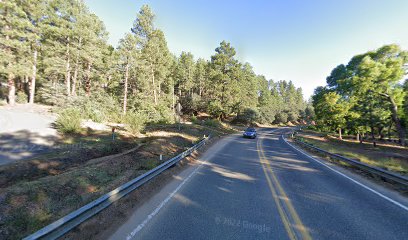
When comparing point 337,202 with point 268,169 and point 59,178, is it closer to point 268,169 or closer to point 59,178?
point 268,169

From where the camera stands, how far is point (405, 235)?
4035mm

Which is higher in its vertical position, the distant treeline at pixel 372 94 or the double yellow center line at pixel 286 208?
the distant treeline at pixel 372 94

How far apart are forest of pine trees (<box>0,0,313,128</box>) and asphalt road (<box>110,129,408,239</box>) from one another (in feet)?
59.2

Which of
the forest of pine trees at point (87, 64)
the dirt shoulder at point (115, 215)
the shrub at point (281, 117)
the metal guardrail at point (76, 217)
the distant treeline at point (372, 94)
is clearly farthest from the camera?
the shrub at point (281, 117)

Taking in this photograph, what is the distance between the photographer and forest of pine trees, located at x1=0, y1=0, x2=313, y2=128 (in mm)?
25453

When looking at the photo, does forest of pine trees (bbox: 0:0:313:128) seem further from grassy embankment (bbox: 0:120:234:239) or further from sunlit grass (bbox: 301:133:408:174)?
sunlit grass (bbox: 301:133:408:174)

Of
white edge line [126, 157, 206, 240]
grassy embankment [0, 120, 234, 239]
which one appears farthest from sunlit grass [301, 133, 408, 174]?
grassy embankment [0, 120, 234, 239]

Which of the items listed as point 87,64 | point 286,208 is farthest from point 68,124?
point 87,64

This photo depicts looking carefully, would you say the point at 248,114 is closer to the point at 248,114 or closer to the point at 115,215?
the point at 248,114

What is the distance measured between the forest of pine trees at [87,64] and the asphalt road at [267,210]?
18.0 metres

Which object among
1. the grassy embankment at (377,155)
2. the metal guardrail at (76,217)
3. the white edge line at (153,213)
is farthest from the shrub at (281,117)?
the metal guardrail at (76,217)

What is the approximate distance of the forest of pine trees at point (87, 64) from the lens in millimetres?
25453

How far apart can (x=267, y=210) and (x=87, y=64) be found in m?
40.3

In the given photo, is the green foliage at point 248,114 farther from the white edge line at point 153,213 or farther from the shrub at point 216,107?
the white edge line at point 153,213
